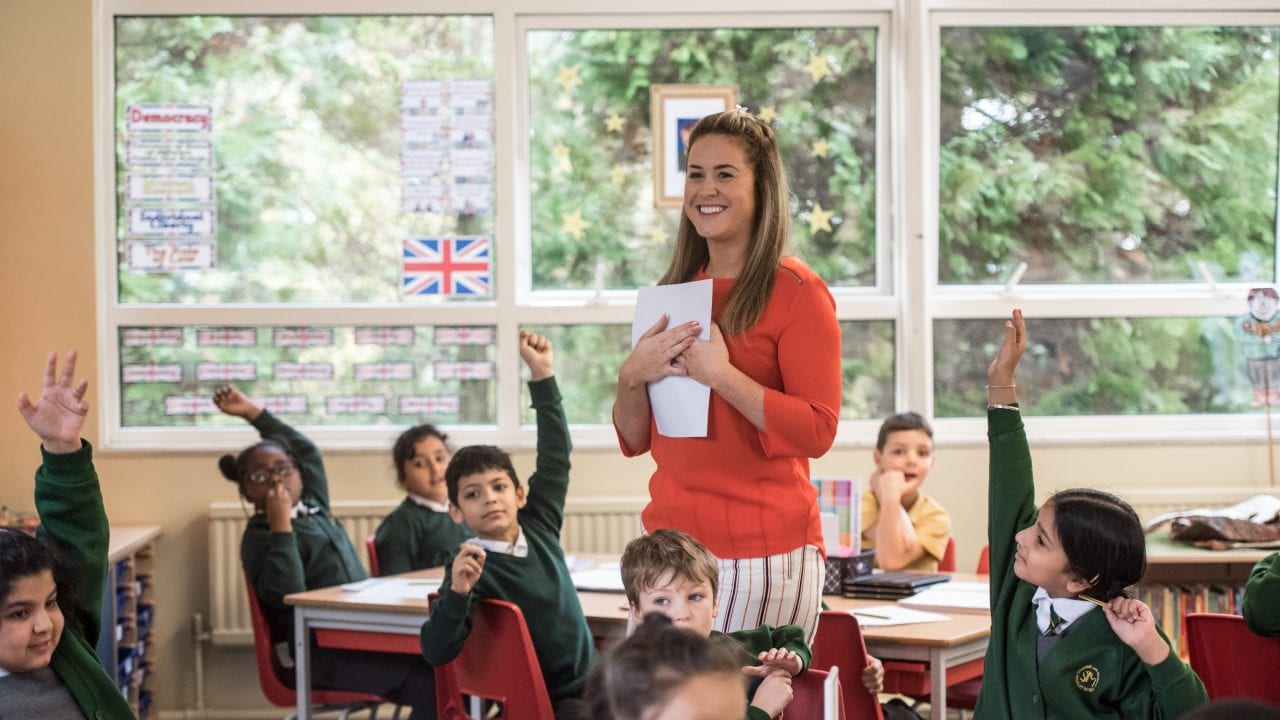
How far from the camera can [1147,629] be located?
2109 millimetres

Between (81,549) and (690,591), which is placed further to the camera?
(81,549)

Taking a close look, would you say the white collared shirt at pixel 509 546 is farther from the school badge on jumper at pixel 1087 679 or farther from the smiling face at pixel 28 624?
the school badge on jumper at pixel 1087 679

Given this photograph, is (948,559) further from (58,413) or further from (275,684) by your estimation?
(58,413)

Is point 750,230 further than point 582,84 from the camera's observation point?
No

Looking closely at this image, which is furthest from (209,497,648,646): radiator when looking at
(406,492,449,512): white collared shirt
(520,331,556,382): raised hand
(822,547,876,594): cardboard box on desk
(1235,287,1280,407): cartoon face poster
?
(1235,287,1280,407): cartoon face poster

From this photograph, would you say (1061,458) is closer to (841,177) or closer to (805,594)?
(841,177)

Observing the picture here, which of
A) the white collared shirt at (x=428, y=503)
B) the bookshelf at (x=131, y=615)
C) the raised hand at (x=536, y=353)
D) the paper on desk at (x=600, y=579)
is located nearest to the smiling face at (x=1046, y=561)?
the raised hand at (x=536, y=353)

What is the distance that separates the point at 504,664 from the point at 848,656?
2.40 ft

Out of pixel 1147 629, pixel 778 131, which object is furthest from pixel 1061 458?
pixel 1147 629

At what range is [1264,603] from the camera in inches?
90.6

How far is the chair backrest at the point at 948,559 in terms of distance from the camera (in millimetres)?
4082

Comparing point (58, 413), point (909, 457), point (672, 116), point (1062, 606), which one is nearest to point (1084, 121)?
point (672, 116)

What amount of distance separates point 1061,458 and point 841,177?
4.32 ft

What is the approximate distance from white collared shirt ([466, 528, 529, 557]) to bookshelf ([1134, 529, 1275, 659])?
1802mm
